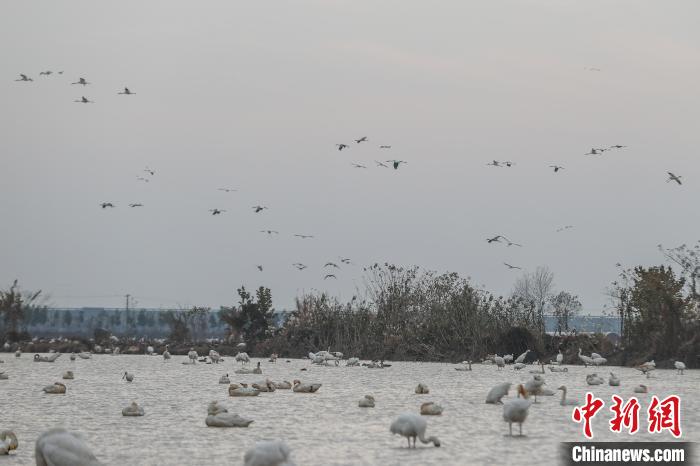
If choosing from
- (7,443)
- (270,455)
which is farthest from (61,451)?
(7,443)

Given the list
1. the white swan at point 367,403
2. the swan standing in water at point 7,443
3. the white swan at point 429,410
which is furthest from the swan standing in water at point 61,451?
the white swan at point 367,403

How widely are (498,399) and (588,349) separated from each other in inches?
1075

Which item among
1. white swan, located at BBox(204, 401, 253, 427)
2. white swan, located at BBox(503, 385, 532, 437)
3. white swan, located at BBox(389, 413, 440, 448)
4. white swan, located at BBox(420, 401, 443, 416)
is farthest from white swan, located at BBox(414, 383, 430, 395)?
white swan, located at BBox(389, 413, 440, 448)

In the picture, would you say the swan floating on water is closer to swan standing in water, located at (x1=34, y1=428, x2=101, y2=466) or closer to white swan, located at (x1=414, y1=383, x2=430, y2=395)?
white swan, located at (x1=414, y1=383, x2=430, y2=395)

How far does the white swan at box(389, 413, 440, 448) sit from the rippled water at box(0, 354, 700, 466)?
202mm

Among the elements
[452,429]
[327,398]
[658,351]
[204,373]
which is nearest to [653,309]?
[658,351]

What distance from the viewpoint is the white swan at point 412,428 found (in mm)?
15523

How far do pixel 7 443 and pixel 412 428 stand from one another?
16.9ft

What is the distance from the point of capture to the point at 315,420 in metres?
20.0

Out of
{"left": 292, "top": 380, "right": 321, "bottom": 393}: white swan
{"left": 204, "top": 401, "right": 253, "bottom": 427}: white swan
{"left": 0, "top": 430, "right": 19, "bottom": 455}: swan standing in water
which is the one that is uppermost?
{"left": 292, "top": 380, "right": 321, "bottom": 393}: white swan

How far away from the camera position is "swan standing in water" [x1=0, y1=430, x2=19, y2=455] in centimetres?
1520

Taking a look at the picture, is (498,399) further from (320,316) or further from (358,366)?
(320,316)

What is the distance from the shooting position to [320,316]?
5941 cm

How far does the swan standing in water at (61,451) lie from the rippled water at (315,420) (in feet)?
4.40
